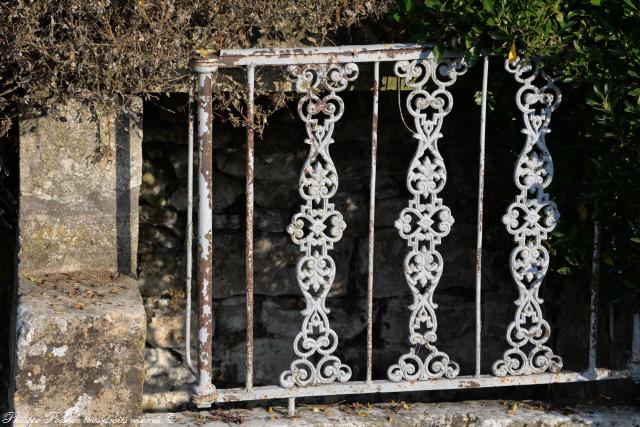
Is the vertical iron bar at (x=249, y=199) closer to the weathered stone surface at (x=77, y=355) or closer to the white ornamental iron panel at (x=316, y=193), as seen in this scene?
the white ornamental iron panel at (x=316, y=193)

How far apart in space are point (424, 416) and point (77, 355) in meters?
1.21

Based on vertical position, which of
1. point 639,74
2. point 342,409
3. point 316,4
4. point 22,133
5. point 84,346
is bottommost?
point 342,409

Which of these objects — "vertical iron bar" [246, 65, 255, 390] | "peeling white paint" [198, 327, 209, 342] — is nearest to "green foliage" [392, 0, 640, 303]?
"vertical iron bar" [246, 65, 255, 390]

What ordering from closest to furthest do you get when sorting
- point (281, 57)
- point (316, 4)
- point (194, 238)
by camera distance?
point (281, 57)
point (316, 4)
point (194, 238)

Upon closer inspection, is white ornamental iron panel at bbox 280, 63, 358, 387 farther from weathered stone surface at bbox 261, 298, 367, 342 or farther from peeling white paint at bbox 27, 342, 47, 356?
weathered stone surface at bbox 261, 298, 367, 342

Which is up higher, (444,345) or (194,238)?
(194,238)

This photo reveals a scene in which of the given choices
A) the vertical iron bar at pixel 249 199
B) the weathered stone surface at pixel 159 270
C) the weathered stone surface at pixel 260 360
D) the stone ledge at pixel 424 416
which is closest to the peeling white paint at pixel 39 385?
the stone ledge at pixel 424 416

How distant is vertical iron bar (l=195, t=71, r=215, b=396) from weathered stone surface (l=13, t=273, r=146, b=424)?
0.22 m

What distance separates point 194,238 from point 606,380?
70.8 inches

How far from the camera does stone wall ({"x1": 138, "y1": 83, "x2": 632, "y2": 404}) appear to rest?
13.4 feet

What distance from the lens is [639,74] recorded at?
3182mm

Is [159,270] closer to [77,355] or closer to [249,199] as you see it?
[249,199]

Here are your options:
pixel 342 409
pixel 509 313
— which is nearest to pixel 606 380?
pixel 509 313

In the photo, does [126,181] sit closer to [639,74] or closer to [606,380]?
[639,74]
